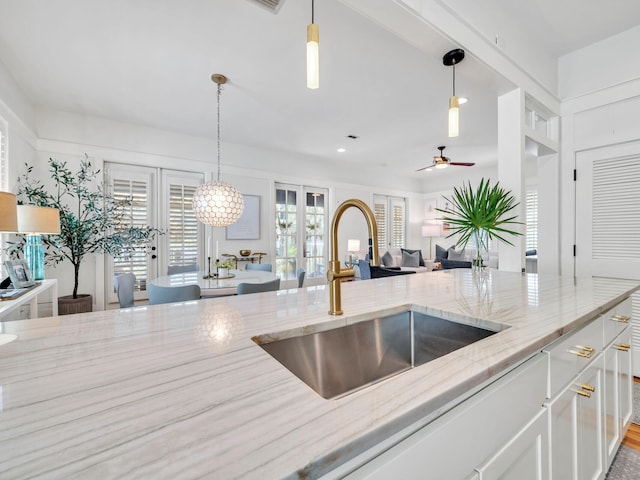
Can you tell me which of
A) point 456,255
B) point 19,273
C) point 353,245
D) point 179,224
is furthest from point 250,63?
point 456,255

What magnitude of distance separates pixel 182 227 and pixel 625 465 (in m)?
5.12

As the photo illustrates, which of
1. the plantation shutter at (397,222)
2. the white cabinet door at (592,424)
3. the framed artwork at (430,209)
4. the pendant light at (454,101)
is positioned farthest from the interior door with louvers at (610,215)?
the framed artwork at (430,209)

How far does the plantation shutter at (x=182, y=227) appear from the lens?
185 inches

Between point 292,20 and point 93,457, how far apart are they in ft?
9.03

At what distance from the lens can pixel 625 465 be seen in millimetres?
1557

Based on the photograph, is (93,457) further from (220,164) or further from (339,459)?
(220,164)

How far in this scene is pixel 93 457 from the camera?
1.19ft

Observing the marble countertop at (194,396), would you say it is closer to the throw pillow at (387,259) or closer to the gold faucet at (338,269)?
the gold faucet at (338,269)

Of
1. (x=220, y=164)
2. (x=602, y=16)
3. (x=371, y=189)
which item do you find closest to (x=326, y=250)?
(x=371, y=189)

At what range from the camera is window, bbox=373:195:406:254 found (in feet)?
24.6

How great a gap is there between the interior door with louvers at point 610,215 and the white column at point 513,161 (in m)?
0.83

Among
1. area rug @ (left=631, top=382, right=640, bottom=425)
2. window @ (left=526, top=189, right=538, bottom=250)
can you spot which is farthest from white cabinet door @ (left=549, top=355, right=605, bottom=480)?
window @ (left=526, top=189, right=538, bottom=250)

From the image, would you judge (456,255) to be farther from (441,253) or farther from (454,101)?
(454,101)

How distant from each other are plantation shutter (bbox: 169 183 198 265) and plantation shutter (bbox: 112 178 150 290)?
1.18 feet
